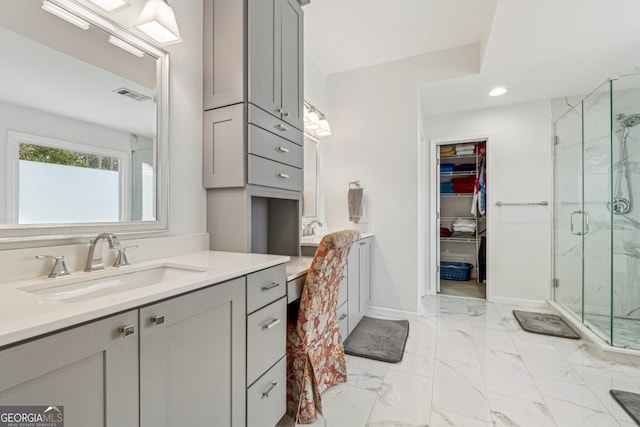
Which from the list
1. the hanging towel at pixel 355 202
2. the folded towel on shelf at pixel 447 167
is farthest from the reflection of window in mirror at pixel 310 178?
the folded towel on shelf at pixel 447 167

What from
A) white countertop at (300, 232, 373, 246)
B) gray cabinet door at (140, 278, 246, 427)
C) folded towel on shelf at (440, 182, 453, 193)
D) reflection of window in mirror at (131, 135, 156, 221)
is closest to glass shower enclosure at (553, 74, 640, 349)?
folded towel on shelf at (440, 182, 453, 193)

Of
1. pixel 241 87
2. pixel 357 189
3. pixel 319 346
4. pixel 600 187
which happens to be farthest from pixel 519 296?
pixel 241 87

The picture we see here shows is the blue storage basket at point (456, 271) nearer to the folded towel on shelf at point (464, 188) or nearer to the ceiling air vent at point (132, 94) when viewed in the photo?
the folded towel on shelf at point (464, 188)

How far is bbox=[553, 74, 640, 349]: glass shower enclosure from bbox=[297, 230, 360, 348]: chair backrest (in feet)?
7.62

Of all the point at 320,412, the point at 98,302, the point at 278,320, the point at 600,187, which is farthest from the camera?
the point at 600,187

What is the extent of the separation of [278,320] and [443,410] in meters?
1.10

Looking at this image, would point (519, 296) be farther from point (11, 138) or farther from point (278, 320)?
point (11, 138)

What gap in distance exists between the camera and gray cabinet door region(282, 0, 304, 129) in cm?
190

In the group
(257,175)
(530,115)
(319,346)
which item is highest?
(530,115)

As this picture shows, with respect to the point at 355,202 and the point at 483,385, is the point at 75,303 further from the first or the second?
the point at 355,202

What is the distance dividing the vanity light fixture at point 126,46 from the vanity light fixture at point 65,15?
0.09 meters

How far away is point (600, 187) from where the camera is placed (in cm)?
252

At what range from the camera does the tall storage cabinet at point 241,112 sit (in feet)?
5.12

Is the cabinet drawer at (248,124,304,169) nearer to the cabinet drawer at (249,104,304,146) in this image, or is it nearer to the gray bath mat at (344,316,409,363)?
the cabinet drawer at (249,104,304,146)
